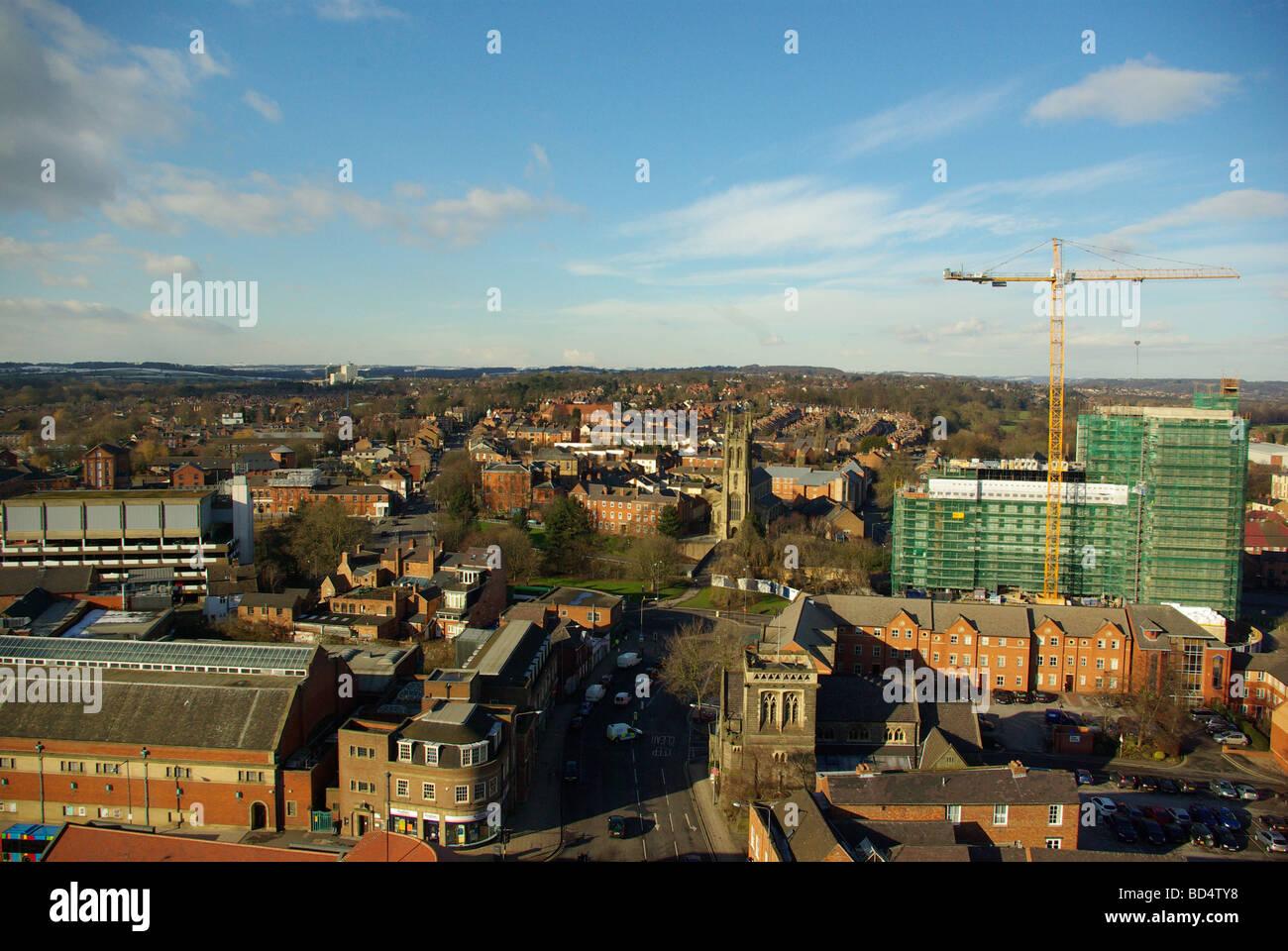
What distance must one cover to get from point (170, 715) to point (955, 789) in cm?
1247

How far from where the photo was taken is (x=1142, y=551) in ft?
87.4

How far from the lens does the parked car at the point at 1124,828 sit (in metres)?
13.6

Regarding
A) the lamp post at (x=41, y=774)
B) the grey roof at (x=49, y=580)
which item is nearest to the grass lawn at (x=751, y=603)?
the grey roof at (x=49, y=580)

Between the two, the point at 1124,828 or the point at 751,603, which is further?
the point at 751,603

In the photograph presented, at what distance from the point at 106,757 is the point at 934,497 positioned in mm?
23106

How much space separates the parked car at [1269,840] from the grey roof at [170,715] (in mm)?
15722

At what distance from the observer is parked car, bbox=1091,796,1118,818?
1422cm

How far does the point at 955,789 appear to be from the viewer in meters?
12.4

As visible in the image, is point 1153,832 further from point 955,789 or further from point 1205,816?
point 955,789

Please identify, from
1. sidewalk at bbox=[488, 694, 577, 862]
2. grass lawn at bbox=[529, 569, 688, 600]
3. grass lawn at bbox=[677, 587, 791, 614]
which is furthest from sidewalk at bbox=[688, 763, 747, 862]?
grass lawn at bbox=[529, 569, 688, 600]

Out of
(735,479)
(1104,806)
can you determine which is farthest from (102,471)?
(1104,806)

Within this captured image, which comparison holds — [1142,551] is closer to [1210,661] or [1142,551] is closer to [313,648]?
[1210,661]

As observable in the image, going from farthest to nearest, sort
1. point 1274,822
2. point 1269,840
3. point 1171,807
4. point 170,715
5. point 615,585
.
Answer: point 615,585 < point 1171,807 < point 1274,822 < point 170,715 < point 1269,840

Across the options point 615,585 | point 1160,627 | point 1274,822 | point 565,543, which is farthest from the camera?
point 565,543
